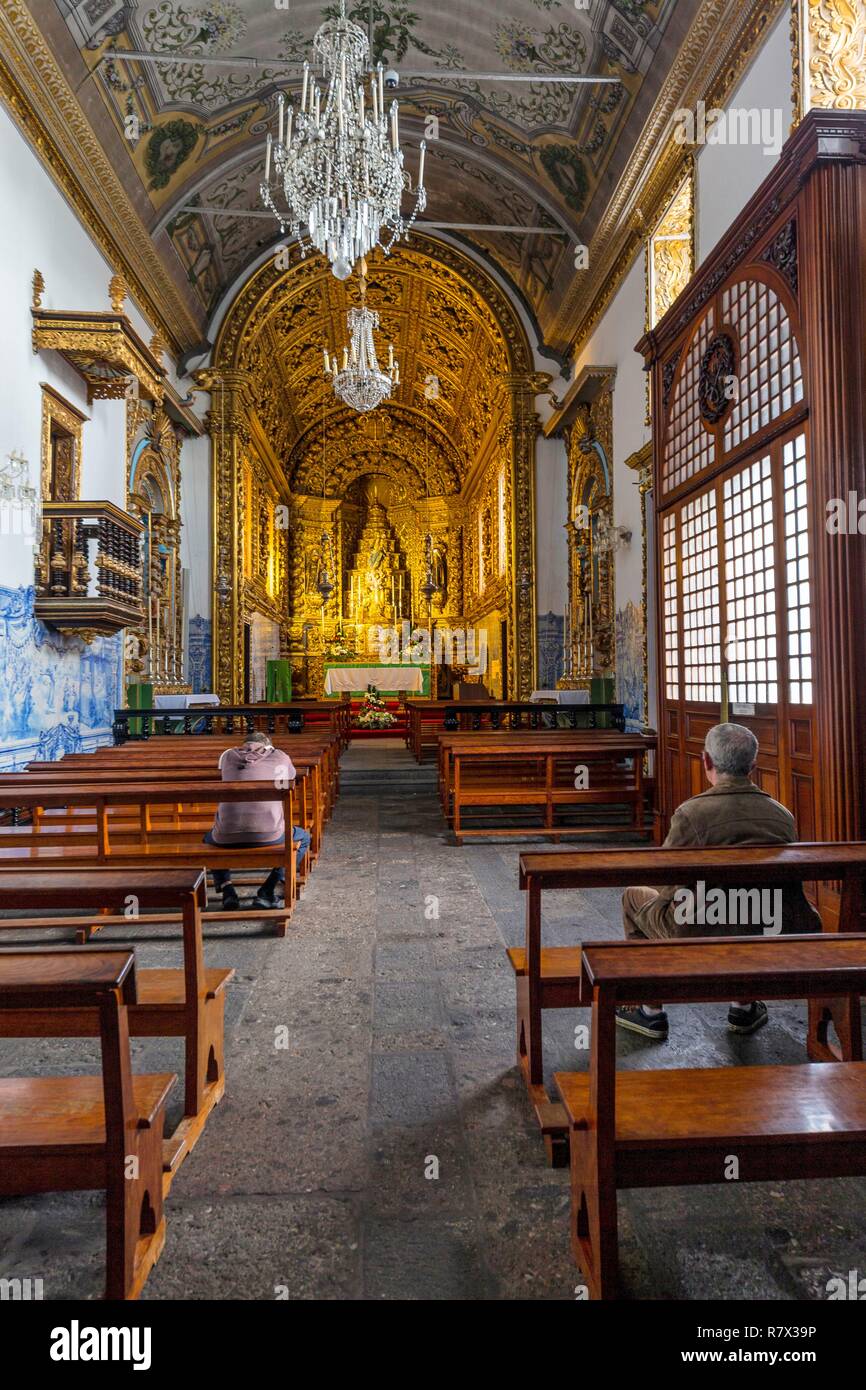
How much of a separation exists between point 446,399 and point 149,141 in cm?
1125

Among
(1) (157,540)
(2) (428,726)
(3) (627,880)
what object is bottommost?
(3) (627,880)

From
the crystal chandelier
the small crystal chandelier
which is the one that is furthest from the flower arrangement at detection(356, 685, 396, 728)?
the crystal chandelier

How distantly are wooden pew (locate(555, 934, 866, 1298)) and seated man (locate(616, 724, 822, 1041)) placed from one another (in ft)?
3.40

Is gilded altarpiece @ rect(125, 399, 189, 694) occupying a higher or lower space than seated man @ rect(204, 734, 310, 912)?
higher

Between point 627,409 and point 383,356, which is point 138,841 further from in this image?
point 383,356

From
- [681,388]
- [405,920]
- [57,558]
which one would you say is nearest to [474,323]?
[681,388]

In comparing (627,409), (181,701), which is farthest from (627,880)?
(181,701)

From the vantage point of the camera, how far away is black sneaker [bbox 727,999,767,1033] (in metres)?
3.14

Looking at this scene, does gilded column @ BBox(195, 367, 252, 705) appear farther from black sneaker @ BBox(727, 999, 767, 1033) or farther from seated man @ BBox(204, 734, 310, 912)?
black sneaker @ BBox(727, 999, 767, 1033)

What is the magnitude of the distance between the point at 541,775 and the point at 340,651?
15.8 metres

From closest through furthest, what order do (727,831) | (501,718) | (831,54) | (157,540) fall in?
(727,831)
(831,54)
(501,718)
(157,540)

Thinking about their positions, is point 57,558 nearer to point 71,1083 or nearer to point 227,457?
point 71,1083

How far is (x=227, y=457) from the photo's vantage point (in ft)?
48.0

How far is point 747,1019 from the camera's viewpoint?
3148 millimetres
